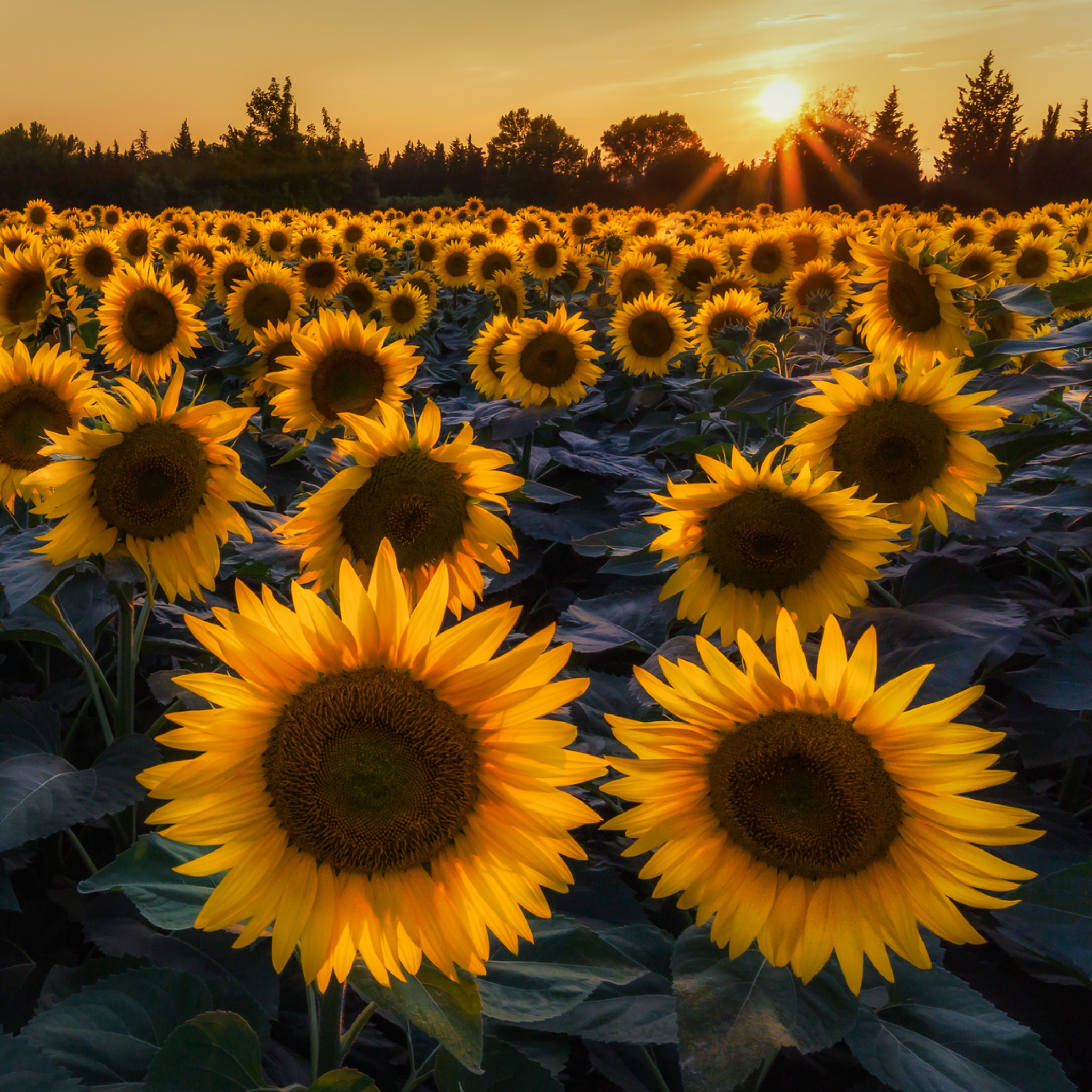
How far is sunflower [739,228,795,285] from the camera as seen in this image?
8.18 metres

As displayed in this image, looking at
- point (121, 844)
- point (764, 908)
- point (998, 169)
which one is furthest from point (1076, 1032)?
point (998, 169)

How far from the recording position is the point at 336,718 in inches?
45.9

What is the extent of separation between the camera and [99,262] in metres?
7.11

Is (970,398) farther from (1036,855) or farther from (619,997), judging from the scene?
(619,997)

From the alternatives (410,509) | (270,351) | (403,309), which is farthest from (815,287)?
(410,509)

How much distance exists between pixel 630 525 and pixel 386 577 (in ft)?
4.61

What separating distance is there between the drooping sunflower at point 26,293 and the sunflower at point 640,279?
4.29 m

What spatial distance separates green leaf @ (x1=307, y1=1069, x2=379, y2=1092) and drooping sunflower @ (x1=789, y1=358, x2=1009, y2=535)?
1714 millimetres

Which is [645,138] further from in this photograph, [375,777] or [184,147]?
[375,777]

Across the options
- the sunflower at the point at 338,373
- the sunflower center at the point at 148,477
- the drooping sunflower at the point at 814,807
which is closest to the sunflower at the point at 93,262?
the sunflower at the point at 338,373

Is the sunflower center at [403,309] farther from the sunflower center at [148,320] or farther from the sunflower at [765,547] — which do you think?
the sunflower at [765,547]

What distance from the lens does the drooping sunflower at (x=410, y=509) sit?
1.97 metres

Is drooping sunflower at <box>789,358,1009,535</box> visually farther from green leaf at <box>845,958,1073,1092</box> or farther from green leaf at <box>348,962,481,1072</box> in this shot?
green leaf at <box>348,962,481,1072</box>

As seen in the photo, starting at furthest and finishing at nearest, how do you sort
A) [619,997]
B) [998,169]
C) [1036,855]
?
1. [998,169]
2. [1036,855]
3. [619,997]
